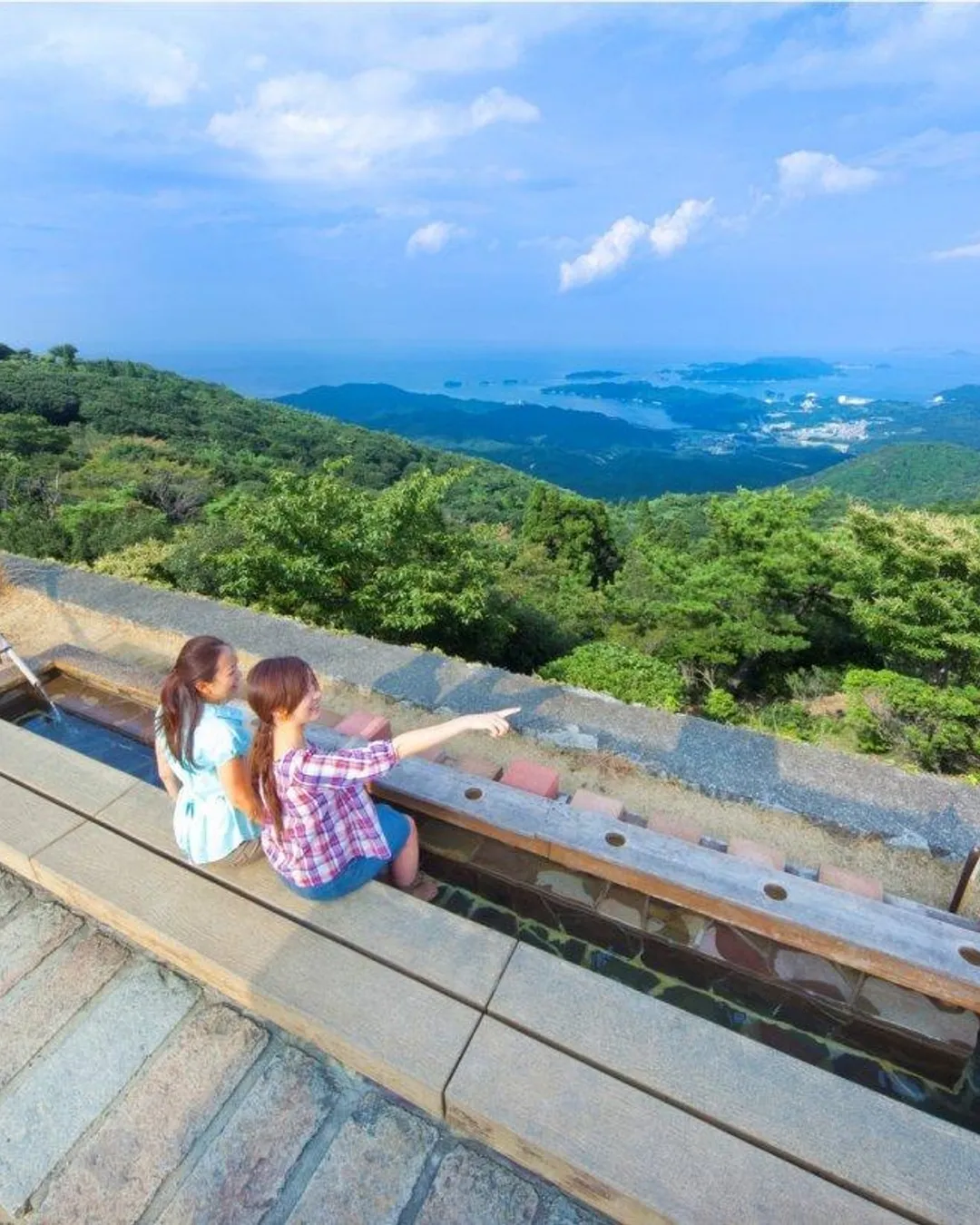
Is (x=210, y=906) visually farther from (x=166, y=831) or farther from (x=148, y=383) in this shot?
(x=148, y=383)

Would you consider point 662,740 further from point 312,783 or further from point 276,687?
point 276,687

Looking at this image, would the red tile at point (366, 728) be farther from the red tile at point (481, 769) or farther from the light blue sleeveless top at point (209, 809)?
the light blue sleeveless top at point (209, 809)

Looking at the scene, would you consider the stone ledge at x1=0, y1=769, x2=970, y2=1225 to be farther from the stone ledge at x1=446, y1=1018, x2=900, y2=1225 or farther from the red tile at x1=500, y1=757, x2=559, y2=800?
the red tile at x1=500, y1=757, x2=559, y2=800

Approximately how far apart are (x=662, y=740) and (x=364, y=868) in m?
2.44

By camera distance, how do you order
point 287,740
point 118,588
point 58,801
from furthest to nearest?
point 118,588 → point 58,801 → point 287,740

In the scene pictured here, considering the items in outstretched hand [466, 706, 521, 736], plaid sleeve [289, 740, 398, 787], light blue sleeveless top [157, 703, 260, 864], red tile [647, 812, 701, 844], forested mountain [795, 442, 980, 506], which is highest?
outstretched hand [466, 706, 521, 736]

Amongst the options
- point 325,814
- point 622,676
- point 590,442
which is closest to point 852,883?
point 325,814

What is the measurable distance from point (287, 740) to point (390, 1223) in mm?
1155

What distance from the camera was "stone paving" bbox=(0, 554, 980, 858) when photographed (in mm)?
3381

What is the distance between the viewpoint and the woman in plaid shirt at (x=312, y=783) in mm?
1797

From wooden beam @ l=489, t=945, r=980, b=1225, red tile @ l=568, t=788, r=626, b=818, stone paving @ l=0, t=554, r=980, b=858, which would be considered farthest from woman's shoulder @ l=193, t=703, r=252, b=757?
stone paving @ l=0, t=554, r=980, b=858

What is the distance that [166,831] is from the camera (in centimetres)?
223

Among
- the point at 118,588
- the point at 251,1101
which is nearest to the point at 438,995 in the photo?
the point at 251,1101

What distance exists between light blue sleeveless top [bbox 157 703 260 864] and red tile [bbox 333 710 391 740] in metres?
0.96
